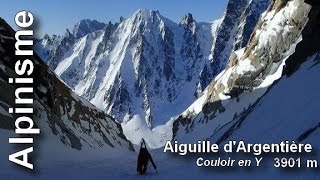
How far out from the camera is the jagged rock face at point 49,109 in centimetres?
6100

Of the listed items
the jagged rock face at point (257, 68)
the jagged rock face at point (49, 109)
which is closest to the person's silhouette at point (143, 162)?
the jagged rock face at point (49, 109)

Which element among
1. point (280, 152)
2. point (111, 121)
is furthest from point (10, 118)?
point (111, 121)

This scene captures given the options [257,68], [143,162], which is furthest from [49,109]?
[257,68]

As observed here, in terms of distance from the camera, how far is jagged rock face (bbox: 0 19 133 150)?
2402 inches

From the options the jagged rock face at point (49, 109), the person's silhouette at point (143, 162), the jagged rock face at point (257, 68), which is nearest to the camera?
the person's silhouette at point (143, 162)

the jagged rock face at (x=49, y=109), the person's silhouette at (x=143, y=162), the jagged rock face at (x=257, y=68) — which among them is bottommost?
the person's silhouette at (x=143, y=162)

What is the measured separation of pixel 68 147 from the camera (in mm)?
70000

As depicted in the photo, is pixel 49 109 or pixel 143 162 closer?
pixel 143 162

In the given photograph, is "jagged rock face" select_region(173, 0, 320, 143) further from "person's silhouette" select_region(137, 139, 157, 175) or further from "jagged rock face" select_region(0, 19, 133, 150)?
"person's silhouette" select_region(137, 139, 157, 175)

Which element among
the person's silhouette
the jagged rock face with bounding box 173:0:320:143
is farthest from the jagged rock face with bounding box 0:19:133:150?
the jagged rock face with bounding box 173:0:320:143

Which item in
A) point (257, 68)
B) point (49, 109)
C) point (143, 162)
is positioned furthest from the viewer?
point (257, 68)

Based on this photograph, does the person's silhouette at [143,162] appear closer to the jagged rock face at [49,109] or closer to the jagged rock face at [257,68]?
the jagged rock face at [49,109]

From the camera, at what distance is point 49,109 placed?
80250 mm

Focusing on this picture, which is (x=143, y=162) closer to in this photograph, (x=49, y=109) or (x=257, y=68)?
(x=49, y=109)
